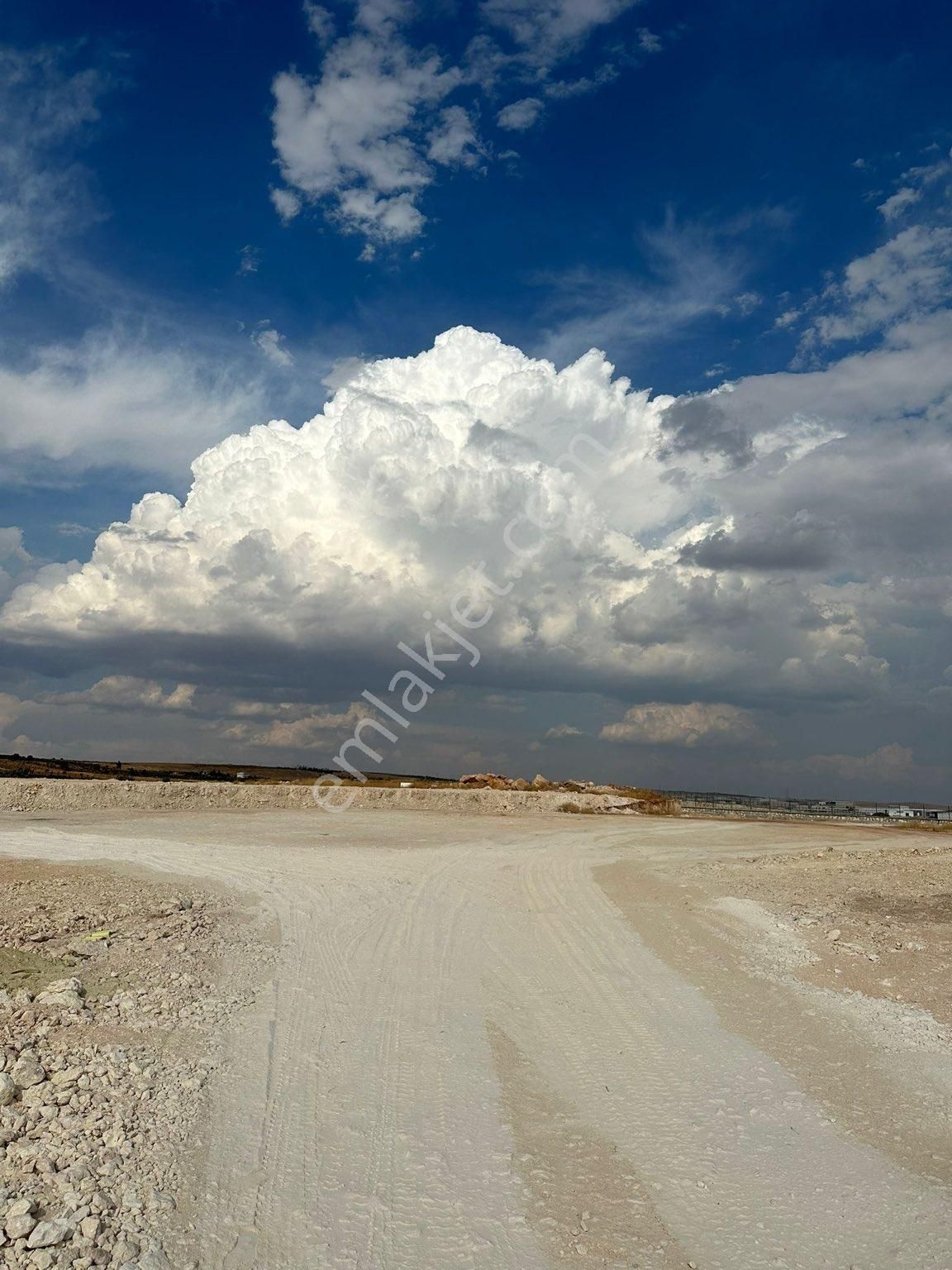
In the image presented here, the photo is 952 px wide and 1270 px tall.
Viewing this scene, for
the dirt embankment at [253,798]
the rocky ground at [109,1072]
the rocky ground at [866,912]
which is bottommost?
the dirt embankment at [253,798]

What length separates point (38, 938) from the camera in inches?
436

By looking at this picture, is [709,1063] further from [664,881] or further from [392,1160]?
[664,881]

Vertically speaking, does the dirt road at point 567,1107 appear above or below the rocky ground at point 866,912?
below

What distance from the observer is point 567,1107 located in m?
6.64

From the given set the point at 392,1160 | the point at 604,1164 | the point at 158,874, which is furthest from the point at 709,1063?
the point at 158,874

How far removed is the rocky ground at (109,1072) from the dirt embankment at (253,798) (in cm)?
3130

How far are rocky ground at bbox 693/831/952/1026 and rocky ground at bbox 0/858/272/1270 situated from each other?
713cm

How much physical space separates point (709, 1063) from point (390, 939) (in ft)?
18.1

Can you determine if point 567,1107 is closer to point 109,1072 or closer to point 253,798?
point 109,1072

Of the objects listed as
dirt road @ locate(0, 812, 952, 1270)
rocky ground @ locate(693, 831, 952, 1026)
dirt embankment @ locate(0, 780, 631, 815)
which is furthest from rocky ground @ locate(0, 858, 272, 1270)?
dirt embankment @ locate(0, 780, 631, 815)

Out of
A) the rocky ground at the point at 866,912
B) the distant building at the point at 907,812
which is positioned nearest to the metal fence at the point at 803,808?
the distant building at the point at 907,812

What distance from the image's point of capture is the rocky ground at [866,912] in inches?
416

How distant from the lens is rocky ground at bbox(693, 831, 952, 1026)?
1055 centimetres

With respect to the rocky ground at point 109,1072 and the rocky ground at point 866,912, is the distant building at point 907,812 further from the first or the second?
the rocky ground at point 109,1072
